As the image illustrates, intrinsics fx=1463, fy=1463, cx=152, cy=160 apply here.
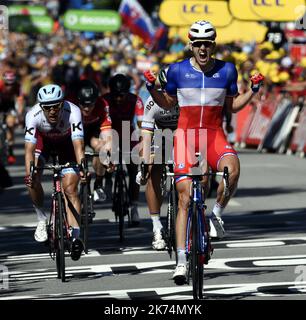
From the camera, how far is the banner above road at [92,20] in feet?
183

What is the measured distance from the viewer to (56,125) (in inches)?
527

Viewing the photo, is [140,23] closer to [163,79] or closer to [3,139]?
[3,139]

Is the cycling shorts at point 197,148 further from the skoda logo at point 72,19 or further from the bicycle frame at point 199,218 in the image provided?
the skoda logo at point 72,19

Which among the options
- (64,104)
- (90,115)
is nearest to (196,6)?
(90,115)

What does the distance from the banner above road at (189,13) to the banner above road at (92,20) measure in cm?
2326

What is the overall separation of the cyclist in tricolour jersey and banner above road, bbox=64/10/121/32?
43465 mm

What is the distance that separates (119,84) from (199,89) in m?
5.21

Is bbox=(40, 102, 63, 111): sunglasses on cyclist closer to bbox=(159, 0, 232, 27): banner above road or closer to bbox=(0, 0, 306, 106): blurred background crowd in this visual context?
bbox=(0, 0, 306, 106): blurred background crowd

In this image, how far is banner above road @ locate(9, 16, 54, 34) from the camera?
5844 centimetres

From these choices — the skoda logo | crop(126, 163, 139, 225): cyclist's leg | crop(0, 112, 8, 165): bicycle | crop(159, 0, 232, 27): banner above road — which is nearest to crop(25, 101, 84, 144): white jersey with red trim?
crop(126, 163, 139, 225): cyclist's leg

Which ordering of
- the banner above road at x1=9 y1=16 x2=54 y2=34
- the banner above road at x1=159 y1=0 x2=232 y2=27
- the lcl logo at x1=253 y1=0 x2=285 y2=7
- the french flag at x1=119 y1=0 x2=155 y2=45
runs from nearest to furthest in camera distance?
the lcl logo at x1=253 y1=0 x2=285 y2=7 → the banner above road at x1=159 y1=0 x2=232 y2=27 → the french flag at x1=119 y1=0 x2=155 y2=45 → the banner above road at x1=9 y1=16 x2=54 y2=34

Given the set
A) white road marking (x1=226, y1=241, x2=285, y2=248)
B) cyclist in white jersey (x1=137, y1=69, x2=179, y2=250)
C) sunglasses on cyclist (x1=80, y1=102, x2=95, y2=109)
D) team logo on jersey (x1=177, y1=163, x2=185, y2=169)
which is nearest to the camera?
team logo on jersey (x1=177, y1=163, x2=185, y2=169)

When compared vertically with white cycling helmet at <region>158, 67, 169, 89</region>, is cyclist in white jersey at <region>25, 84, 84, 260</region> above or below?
below

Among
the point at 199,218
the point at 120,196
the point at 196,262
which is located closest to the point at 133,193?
the point at 120,196
